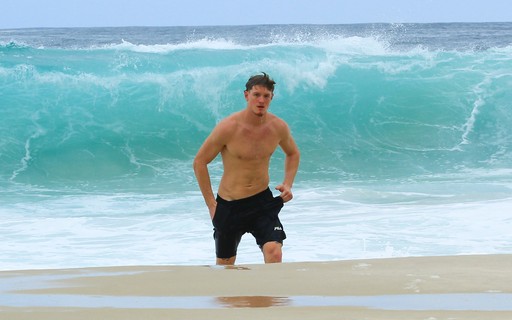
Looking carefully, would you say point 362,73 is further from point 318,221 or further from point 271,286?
point 271,286

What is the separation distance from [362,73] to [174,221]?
1115cm

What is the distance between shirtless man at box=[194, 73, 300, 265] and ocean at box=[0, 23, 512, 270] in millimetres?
1978

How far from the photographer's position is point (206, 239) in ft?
28.0

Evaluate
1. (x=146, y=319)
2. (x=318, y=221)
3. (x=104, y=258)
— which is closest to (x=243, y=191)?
(x=146, y=319)

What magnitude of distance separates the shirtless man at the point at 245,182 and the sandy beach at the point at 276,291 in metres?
0.69

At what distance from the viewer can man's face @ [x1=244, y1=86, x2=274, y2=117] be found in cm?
532

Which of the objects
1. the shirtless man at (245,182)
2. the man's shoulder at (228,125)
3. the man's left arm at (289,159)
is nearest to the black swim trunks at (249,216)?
the shirtless man at (245,182)

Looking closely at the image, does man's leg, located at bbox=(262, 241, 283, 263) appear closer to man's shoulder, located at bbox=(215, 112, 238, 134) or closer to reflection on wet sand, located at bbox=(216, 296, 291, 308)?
man's shoulder, located at bbox=(215, 112, 238, 134)

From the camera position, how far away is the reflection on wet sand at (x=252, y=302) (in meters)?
3.76

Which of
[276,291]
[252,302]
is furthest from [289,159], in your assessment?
[252,302]

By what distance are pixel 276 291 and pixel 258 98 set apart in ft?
5.17

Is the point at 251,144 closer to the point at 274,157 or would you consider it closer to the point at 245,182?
the point at 245,182

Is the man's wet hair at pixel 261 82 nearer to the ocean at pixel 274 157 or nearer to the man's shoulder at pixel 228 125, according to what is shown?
the man's shoulder at pixel 228 125

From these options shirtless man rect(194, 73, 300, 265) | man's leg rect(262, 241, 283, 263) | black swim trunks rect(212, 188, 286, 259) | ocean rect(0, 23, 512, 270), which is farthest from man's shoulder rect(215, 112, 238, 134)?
ocean rect(0, 23, 512, 270)
